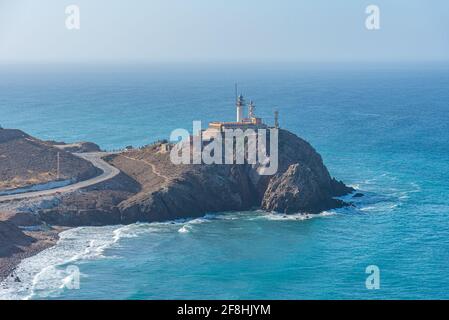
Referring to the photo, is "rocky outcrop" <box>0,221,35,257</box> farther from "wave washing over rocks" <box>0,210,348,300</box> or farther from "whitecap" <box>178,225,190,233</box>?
"whitecap" <box>178,225,190,233</box>

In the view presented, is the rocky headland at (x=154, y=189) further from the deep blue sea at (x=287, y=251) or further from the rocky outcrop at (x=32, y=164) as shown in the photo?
the deep blue sea at (x=287, y=251)

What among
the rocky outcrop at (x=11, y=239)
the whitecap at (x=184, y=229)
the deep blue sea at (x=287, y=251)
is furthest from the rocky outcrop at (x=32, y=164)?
the whitecap at (x=184, y=229)

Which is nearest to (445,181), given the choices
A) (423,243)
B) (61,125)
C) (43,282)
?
(423,243)

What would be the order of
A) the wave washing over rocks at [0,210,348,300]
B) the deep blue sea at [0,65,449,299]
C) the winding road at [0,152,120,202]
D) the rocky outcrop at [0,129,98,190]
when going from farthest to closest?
the rocky outcrop at [0,129,98,190]
the winding road at [0,152,120,202]
the wave washing over rocks at [0,210,348,300]
the deep blue sea at [0,65,449,299]

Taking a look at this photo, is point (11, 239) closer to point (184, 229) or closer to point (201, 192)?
point (184, 229)

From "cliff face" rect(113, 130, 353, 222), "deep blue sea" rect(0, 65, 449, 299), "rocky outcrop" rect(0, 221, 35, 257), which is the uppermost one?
"cliff face" rect(113, 130, 353, 222)

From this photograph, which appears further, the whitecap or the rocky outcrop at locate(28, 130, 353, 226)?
the rocky outcrop at locate(28, 130, 353, 226)

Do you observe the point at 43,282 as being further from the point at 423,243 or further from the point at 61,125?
the point at 61,125

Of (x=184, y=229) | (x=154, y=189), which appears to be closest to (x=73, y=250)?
(x=184, y=229)

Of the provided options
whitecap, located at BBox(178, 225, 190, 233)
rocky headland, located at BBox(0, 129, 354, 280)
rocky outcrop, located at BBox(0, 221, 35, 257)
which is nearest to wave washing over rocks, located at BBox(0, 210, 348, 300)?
whitecap, located at BBox(178, 225, 190, 233)
